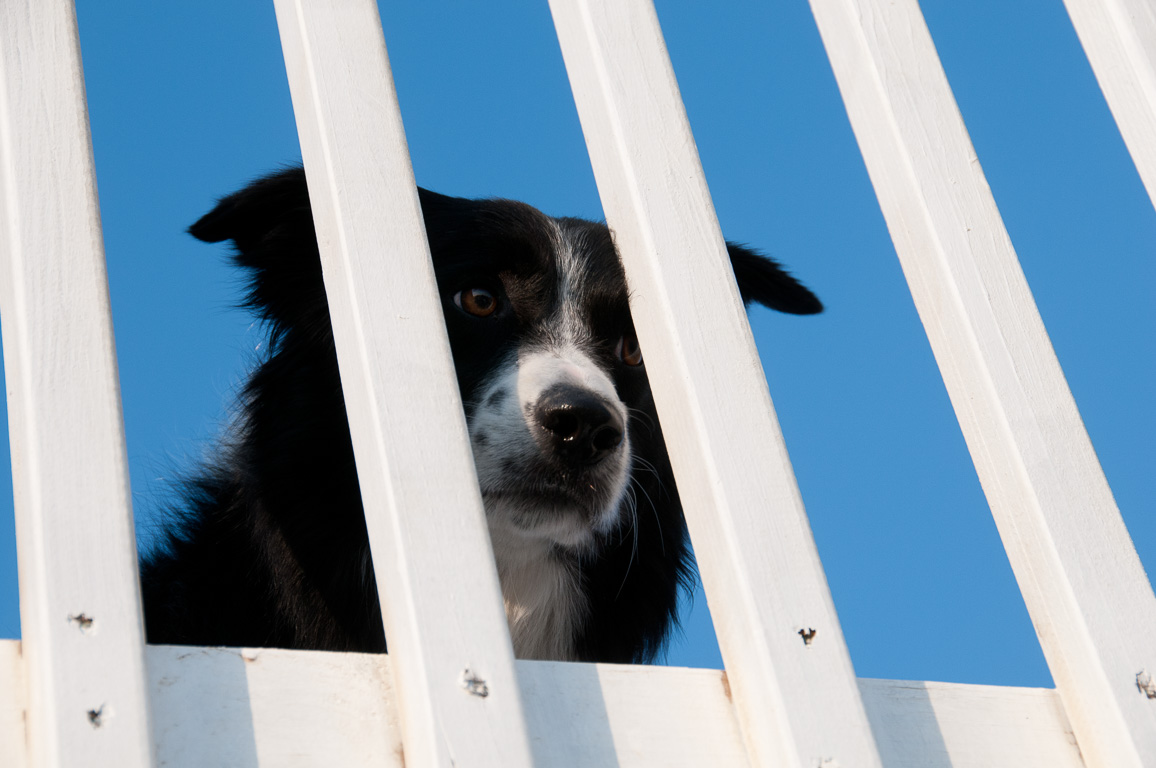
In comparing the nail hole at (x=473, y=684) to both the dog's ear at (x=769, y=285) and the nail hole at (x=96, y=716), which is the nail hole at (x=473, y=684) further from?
the dog's ear at (x=769, y=285)

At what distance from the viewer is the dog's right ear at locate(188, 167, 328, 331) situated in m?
2.53

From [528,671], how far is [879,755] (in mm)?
322

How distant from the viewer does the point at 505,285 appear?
265cm

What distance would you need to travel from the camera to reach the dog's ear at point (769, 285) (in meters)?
2.88

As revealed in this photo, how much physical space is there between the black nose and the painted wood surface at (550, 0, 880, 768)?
0.87m

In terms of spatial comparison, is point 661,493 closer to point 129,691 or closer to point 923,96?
point 923,96

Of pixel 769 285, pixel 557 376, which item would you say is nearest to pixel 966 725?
pixel 557 376

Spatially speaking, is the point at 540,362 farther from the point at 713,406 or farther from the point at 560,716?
the point at 560,716

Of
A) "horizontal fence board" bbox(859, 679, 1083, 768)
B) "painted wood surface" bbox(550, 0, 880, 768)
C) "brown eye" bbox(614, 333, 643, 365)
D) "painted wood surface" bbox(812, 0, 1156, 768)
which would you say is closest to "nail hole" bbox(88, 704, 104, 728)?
"painted wood surface" bbox(550, 0, 880, 768)

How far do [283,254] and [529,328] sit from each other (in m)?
0.66

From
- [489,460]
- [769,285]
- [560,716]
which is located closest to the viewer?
[560,716]

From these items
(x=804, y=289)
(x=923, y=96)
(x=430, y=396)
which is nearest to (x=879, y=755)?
(x=430, y=396)

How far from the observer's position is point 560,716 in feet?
3.04

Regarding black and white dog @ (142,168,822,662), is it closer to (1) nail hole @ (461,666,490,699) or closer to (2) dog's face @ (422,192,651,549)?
(2) dog's face @ (422,192,651,549)
